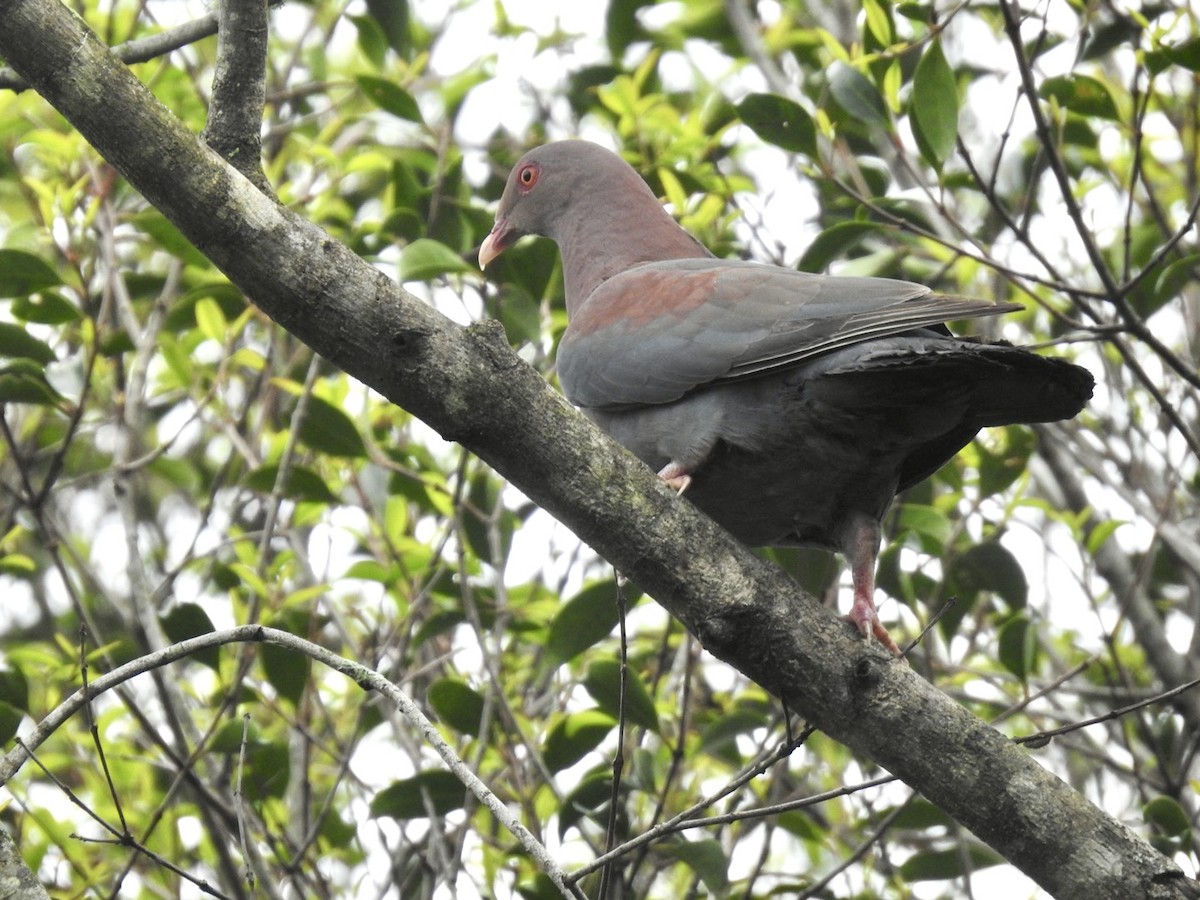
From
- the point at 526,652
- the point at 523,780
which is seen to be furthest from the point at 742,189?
the point at 523,780

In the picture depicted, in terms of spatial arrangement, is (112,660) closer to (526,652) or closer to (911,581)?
(526,652)

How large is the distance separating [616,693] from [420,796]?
764 millimetres

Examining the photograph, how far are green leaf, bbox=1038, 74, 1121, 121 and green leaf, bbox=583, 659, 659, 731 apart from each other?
2.70m

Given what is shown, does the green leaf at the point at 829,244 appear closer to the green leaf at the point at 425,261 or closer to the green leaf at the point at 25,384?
the green leaf at the point at 425,261

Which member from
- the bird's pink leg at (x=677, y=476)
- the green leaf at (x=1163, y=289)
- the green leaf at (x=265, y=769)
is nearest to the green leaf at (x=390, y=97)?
the bird's pink leg at (x=677, y=476)

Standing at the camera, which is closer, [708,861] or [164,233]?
[708,861]

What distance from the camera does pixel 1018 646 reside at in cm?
493

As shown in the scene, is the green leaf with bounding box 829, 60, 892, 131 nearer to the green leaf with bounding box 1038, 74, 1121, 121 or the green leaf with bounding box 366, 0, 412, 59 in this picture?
the green leaf with bounding box 1038, 74, 1121, 121

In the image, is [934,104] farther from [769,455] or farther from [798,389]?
[769,455]

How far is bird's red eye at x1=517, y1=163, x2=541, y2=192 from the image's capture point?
566 cm

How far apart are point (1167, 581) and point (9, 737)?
5.06 m

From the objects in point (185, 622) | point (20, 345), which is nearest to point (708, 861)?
point (185, 622)

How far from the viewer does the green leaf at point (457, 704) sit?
4.69 m

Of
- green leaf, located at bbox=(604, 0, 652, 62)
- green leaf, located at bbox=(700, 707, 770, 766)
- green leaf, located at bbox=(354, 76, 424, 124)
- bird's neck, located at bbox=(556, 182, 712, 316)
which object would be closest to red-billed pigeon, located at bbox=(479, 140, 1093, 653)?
bird's neck, located at bbox=(556, 182, 712, 316)
